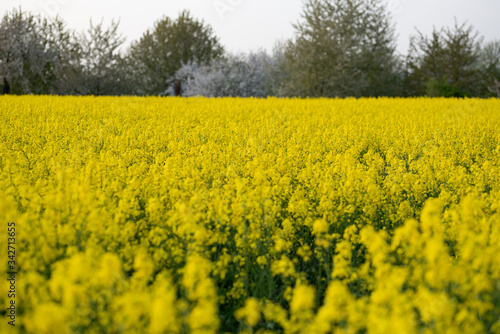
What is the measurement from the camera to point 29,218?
3264 millimetres

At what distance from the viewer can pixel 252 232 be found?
380 cm

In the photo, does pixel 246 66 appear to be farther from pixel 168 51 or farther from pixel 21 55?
pixel 21 55

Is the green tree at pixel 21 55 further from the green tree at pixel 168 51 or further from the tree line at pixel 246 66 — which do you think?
the green tree at pixel 168 51

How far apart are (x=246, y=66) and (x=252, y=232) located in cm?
3329

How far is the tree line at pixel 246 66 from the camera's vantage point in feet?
94.5

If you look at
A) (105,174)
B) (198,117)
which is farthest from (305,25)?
(105,174)

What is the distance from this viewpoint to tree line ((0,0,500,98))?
94.5ft

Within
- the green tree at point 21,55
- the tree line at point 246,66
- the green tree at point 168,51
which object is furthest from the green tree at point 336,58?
the green tree at point 21,55

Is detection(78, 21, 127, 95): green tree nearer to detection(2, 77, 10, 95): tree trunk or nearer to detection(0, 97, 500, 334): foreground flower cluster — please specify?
detection(2, 77, 10, 95): tree trunk

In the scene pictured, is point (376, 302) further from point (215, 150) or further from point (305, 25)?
point (305, 25)

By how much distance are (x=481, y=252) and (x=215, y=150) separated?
438cm

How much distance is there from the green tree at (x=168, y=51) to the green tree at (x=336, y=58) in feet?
31.2

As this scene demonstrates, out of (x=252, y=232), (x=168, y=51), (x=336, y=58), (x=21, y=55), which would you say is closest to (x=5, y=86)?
(x=21, y=55)

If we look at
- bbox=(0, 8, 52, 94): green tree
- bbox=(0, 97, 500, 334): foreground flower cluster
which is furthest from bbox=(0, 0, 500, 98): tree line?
bbox=(0, 97, 500, 334): foreground flower cluster
